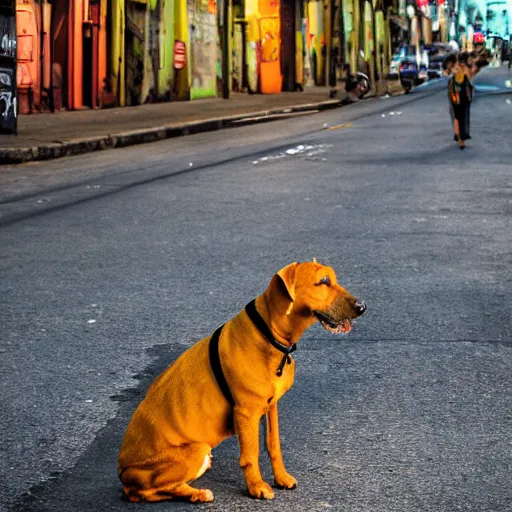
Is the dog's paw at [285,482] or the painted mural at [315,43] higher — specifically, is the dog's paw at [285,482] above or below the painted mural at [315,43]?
below

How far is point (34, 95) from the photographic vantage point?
22906 mm

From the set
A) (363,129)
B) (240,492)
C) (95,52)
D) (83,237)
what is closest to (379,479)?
(240,492)

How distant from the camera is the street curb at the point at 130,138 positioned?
14.9 m

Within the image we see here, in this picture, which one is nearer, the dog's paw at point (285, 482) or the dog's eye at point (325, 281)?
the dog's eye at point (325, 281)

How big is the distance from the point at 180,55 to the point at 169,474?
27678 millimetres

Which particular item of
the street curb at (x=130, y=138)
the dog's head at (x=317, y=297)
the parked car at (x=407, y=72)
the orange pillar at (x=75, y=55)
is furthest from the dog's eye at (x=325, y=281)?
the parked car at (x=407, y=72)

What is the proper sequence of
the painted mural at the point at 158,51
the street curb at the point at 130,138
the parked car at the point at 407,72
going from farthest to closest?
the parked car at the point at 407,72
the painted mural at the point at 158,51
the street curb at the point at 130,138

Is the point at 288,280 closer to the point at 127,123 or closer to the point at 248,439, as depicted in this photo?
the point at 248,439

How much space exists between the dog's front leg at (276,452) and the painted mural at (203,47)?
27.9 m

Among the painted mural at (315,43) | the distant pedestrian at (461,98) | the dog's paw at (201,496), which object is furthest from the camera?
the painted mural at (315,43)

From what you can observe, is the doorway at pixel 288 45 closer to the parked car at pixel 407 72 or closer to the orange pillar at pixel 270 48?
the orange pillar at pixel 270 48

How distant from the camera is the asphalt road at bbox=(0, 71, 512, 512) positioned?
4102 mm

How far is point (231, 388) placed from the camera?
359cm

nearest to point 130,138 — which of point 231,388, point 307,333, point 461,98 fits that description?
point 461,98
